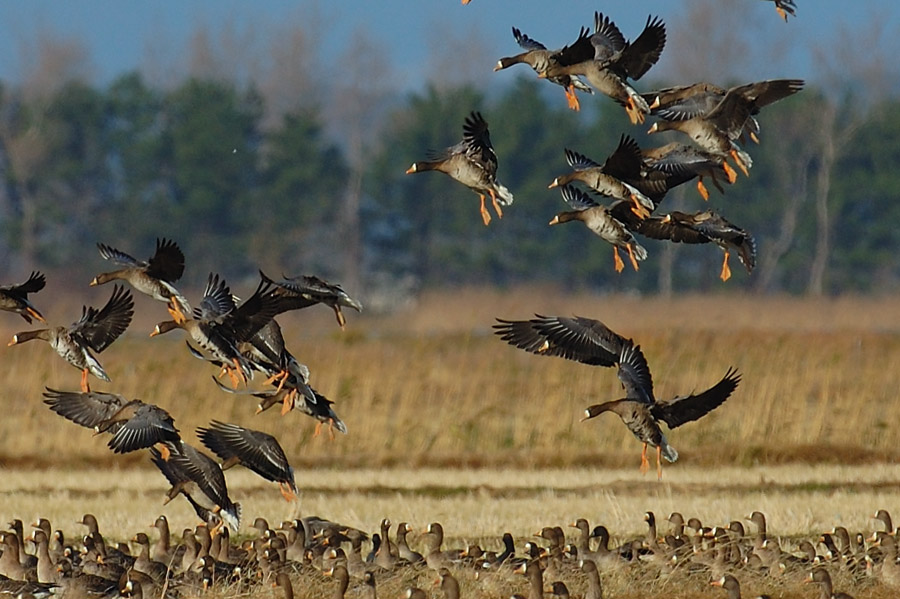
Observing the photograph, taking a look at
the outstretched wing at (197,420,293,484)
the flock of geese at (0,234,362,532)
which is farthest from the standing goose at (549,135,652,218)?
the outstretched wing at (197,420,293,484)

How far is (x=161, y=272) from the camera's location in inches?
450

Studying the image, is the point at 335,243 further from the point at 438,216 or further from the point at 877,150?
the point at 877,150

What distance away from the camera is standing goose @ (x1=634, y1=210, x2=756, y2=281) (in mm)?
11367

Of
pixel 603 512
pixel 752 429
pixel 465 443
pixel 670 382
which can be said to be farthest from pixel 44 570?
pixel 670 382

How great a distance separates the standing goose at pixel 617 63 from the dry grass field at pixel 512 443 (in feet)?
11.1

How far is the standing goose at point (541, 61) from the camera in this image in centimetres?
1158

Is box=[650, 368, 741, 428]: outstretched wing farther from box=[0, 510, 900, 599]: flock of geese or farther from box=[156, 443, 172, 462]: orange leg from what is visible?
box=[156, 443, 172, 462]: orange leg

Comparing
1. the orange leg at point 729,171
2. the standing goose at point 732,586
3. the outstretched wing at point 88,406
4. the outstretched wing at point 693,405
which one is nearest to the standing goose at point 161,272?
the outstretched wing at point 88,406

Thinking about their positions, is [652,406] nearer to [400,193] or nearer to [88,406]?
[88,406]

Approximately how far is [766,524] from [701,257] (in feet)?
171

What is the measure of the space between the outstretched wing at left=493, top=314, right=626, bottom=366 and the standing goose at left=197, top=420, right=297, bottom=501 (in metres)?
1.95

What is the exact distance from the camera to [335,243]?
66.6 m

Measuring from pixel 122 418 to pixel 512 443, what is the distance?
32.7 ft

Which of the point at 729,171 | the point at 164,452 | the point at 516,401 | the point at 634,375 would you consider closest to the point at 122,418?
the point at 164,452
